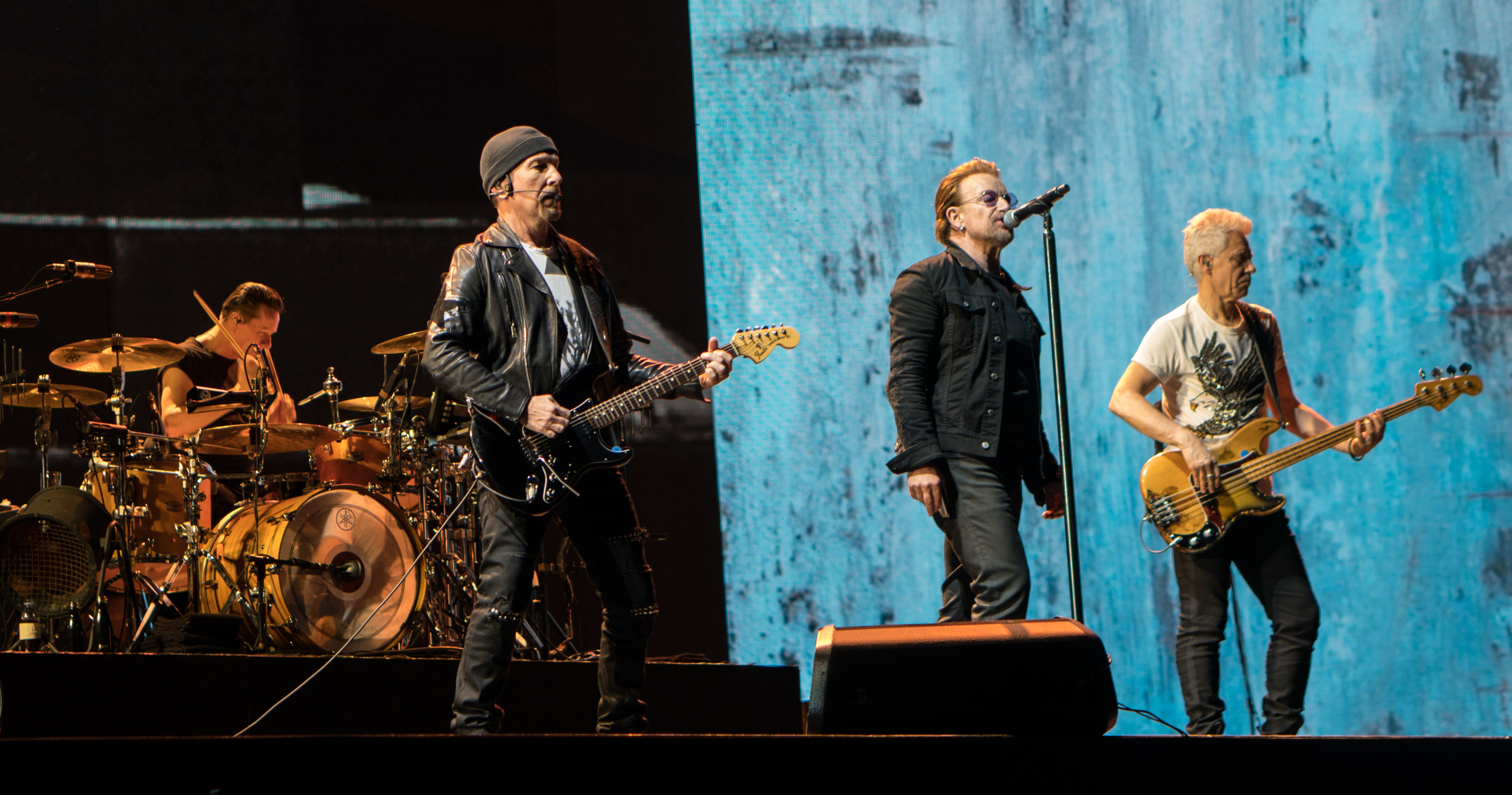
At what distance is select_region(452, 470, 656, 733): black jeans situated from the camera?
318 cm

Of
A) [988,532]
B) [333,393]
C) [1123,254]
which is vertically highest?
[1123,254]

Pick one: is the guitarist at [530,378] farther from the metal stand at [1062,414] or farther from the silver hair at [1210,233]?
the silver hair at [1210,233]

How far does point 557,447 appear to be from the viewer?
10.8ft

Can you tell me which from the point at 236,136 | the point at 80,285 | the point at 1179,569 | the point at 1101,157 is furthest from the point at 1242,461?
the point at 80,285

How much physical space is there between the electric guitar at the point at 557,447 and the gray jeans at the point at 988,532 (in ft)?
3.03

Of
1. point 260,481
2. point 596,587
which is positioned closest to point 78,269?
point 260,481

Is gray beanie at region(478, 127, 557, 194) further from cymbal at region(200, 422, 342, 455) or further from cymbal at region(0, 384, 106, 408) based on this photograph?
cymbal at region(0, 384, 106, 408)

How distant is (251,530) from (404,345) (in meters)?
1.06

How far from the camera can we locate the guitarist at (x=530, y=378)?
3215 millimetres

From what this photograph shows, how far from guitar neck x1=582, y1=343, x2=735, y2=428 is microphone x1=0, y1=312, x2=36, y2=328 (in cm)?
329

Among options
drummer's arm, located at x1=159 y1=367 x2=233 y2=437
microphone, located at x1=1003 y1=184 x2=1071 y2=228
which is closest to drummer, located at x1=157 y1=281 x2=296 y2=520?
drummer's arm, located at x1=159 y1=367 x2=233 y2=437

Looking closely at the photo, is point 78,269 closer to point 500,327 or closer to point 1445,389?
point 500,327

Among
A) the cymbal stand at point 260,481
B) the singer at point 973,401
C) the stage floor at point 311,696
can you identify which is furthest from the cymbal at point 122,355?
the singer at point 973,401

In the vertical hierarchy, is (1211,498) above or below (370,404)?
below
